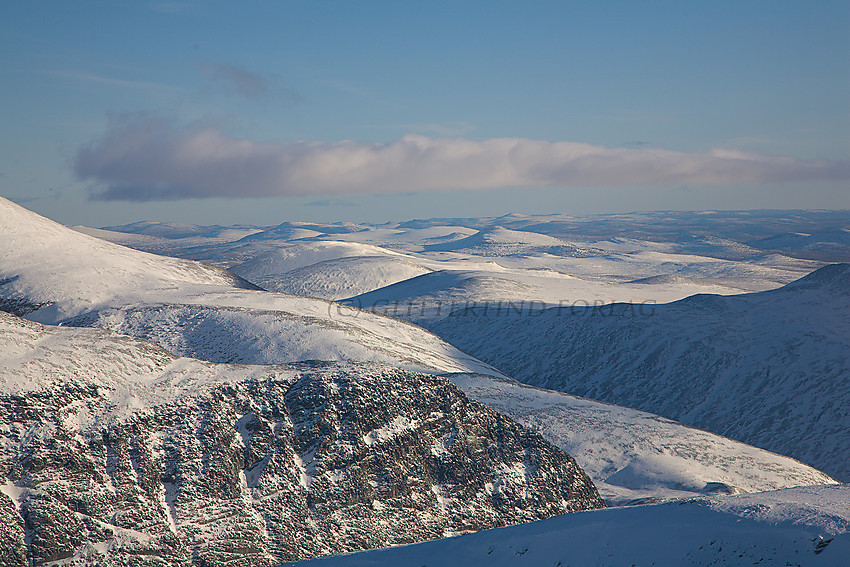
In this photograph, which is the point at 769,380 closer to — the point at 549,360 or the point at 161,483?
the point at 549,360

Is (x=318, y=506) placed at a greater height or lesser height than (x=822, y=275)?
lesser

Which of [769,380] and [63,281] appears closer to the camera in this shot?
[63,281]

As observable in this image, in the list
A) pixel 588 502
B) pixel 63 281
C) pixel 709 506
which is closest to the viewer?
pixel 709 506

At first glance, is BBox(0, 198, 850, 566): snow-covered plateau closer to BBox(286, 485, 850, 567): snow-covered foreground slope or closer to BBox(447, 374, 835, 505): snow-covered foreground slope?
BBox(286, 485, 850, 567): snow-covered foreground slope

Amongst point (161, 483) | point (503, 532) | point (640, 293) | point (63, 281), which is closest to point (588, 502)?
point (503, 532)

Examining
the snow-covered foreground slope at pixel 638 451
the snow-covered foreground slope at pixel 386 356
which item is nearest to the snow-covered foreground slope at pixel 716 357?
the snow-covered foreground slope at pixel 638 451

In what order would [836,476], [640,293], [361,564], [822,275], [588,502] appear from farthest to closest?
[640,293], [822,275], [836,476], [588,502], [361,564]

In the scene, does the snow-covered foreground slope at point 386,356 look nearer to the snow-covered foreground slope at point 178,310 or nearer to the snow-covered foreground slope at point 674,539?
the snow-covered foreground slope at point 178,310
